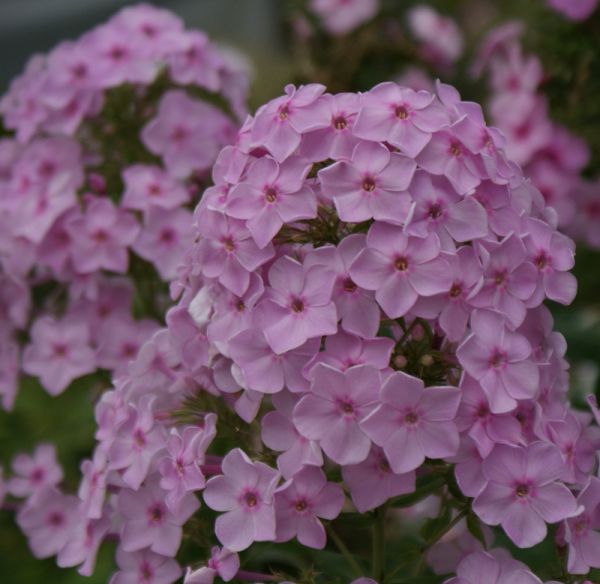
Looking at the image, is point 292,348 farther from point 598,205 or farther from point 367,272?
point 598,205

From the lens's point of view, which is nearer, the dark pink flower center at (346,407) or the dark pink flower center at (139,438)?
the dark pink flower center at (346,407)

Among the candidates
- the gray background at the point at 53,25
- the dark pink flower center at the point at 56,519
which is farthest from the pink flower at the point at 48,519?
the gray background at the point at 53,25

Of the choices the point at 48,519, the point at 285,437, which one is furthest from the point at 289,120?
the point at 48,519

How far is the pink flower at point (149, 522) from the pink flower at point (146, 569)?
0.01m

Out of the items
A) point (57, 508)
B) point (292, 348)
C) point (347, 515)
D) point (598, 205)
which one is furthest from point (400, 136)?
point (598, 205)

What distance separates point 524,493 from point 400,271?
0.56 ft

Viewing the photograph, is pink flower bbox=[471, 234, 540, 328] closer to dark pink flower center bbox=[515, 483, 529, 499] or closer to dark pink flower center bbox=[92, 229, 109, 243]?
dark pink flower center bbox=[515, 483, 529, 499]

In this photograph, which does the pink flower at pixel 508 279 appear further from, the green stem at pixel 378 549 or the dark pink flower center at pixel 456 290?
the green stem at pixel 378 549

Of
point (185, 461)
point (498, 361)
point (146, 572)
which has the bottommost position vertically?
point (146, 572)

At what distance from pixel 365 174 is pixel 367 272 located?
0.22 feet

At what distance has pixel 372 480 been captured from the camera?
762mm

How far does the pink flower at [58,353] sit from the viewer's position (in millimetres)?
1104

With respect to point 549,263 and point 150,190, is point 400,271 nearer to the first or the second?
point 549,263

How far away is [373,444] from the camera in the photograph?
76cm
